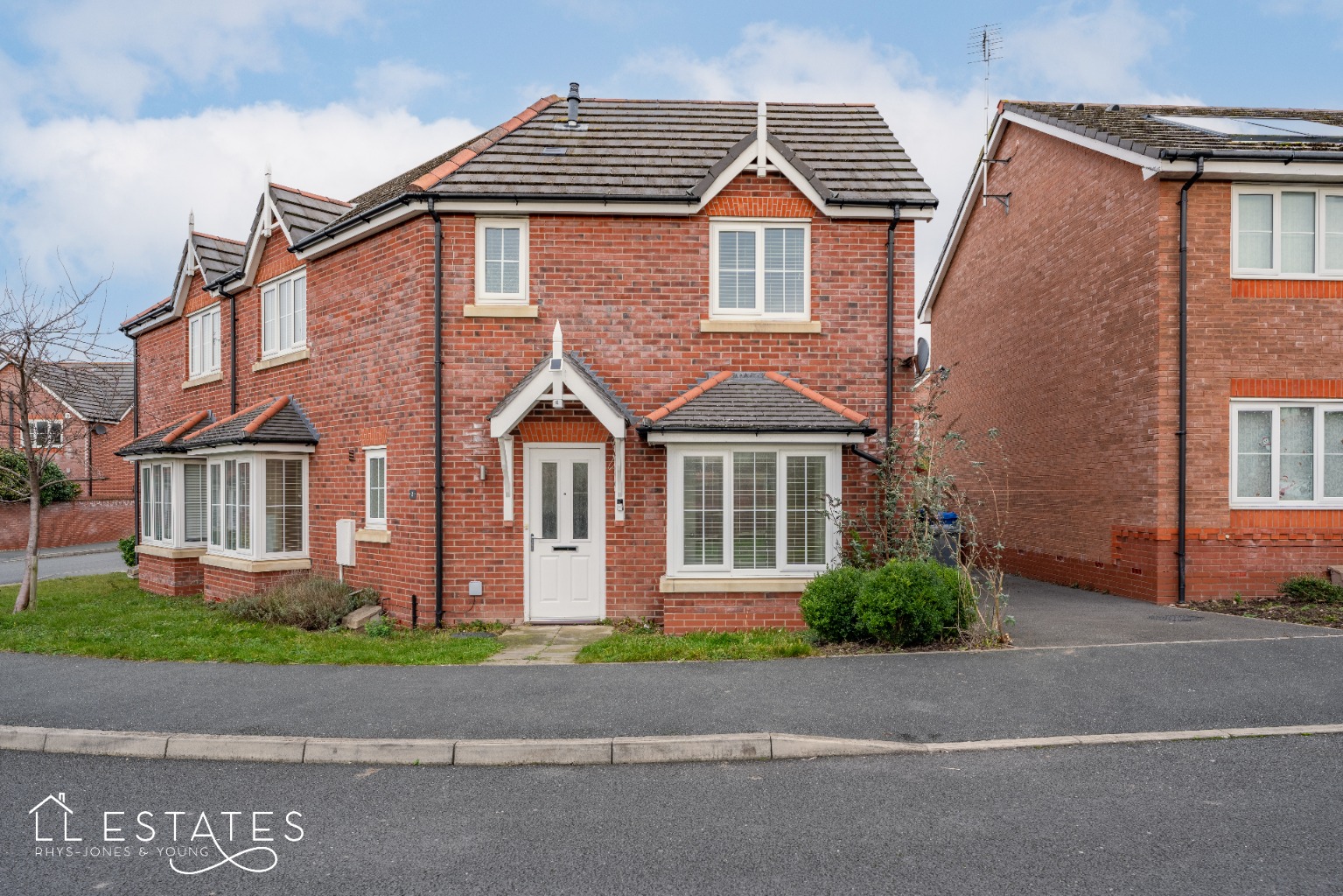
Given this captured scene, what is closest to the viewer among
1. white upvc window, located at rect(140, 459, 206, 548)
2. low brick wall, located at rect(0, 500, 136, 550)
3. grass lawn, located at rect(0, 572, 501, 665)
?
grass lawn, located at rect(0, 572, 501, 665)

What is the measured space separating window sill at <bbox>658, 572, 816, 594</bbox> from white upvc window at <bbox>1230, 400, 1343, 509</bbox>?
677 cm

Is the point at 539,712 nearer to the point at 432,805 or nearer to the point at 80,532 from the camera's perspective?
the point at 432,805

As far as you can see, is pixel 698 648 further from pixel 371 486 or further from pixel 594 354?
pixel 371 486

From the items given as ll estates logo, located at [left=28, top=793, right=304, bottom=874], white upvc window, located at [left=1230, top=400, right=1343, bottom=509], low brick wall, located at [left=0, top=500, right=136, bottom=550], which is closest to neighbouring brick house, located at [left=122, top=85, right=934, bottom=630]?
white upvc window, located at [left=1230, top=400, right=1343, bottom=509]

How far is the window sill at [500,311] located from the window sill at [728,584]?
3.95 m

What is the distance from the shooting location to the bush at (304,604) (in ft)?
35.8

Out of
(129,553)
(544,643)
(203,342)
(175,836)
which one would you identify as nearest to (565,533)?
(544,643)

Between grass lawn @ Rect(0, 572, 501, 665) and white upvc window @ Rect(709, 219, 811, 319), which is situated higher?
white upvc window @ Rect(709, 219, 811, 319)

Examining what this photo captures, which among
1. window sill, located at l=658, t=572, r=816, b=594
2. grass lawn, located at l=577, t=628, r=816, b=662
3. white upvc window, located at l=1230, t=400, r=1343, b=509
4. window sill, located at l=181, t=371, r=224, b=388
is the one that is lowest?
grass lawn, located at l=577, t=628, r=816, b=662

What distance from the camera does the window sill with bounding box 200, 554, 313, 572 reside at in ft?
41.0

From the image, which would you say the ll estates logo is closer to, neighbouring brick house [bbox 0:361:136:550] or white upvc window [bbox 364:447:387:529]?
white upvc window [bbox 364:447:387:529]

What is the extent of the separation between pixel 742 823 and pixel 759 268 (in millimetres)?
7877

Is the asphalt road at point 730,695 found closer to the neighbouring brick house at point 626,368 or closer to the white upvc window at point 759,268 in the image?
the neighbouring brick house at point 626,368


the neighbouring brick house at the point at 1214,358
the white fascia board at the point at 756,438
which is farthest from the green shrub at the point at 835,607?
the neighbouring brick house at the point at 1214,358
